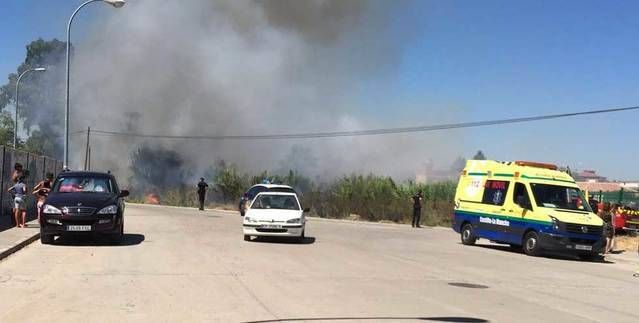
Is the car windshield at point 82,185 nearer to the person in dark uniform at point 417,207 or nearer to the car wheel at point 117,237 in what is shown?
the car wheel at point 117,237

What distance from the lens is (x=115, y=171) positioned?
53.7 m

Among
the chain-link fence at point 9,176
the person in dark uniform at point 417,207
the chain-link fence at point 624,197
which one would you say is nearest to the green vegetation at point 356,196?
the person in dark uniform at point 417,207

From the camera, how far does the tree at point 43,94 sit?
6038cm

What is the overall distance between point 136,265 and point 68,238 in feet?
17.0

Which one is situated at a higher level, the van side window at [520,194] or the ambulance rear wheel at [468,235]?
the van side window at [520,194]

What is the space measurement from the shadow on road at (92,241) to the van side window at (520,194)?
10.0m

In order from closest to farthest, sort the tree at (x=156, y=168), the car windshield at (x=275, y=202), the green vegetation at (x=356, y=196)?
the car windshield at (x=275, y=202)
the green vegetation at (x=356, y=196)
the tree at (x=156, y=168)

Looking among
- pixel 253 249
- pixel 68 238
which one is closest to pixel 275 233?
pixel 253 249

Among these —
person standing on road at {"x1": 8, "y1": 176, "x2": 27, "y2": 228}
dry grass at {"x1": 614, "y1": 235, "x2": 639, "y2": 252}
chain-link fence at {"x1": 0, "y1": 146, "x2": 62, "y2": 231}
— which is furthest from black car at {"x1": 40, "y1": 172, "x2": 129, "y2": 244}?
dry grass at {"x1": 614, "y1": 235, "x2": 639, "y2": 252}

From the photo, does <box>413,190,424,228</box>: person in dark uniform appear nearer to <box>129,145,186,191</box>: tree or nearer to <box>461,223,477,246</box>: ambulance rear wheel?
<box>461,223,477,246</box>: ambulance rear wheel

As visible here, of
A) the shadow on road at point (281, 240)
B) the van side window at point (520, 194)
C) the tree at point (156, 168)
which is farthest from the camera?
the tree at point (156, 168)

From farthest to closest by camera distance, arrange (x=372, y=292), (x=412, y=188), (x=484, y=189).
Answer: (x=412, y=188) < (x=484, y=189) < (x=372, y=292)

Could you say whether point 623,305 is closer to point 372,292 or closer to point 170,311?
point 372,292

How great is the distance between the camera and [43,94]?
64.0 meters
